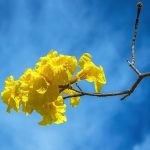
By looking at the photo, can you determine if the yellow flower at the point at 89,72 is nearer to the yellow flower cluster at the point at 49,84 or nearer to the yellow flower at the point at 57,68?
the yellow flower cluster at the point at 49,84

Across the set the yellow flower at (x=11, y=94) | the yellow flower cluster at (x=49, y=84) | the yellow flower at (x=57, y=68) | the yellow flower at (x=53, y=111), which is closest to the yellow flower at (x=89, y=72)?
the yellow flower cluster at (x=49, y=84)

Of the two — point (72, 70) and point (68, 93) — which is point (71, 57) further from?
point (68, 93)

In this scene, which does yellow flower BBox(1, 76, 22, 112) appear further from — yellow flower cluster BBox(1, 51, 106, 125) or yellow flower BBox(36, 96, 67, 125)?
yellow flower BBox(36, 96, 67, 125)

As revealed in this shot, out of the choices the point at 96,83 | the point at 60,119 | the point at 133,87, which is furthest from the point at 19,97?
the point at 133,87

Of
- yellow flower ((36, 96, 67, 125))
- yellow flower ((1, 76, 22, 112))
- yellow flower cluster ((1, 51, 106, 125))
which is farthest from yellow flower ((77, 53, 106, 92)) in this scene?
yellow flower ((1, 76, 22, 112))

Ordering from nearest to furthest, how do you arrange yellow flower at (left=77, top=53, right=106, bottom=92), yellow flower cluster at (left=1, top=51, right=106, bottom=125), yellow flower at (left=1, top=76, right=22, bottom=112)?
yellow flower cluster at (left=1, top=51, right=106, bottom=125), yellow flower at (left=1, top=76, right=22, bottom=112), yellow flower at (left=77, top=53, right=106, bottom=92)

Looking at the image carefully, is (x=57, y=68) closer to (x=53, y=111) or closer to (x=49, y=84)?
(x=49, y=84)

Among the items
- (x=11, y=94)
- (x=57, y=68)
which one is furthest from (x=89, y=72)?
(x=11, y=94)
